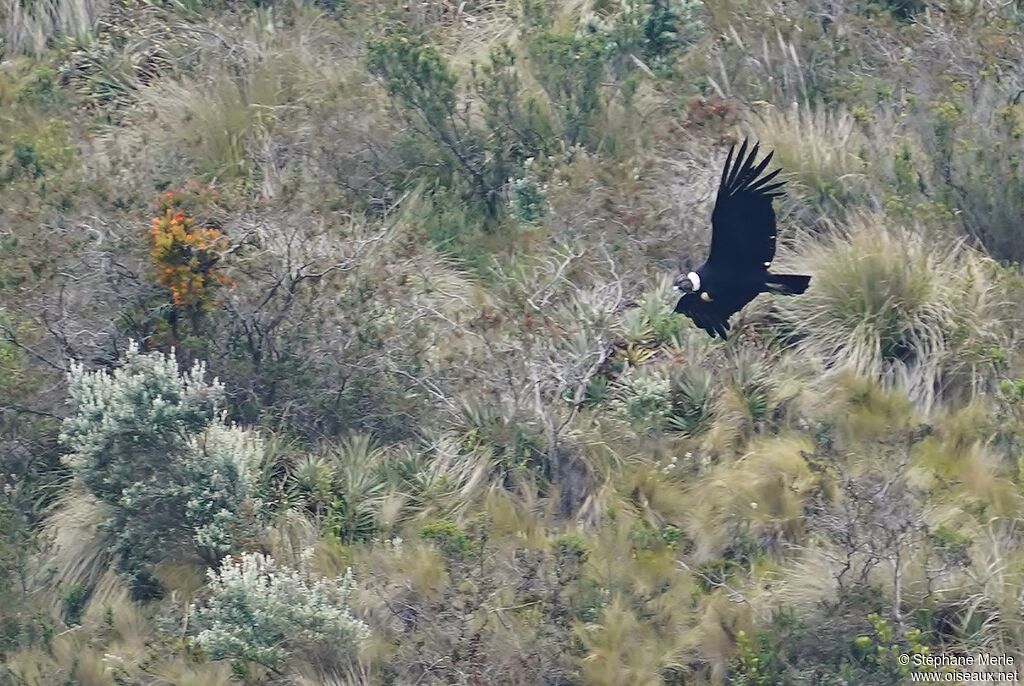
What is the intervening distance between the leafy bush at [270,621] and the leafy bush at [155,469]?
573mm

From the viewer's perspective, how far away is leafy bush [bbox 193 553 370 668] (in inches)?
261

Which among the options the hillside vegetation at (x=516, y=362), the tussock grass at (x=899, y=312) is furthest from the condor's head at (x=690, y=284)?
the tussock grass at (x=899, y=312)

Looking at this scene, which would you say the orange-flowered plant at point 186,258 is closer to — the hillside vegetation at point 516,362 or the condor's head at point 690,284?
the hillside vegetation at point 516,362

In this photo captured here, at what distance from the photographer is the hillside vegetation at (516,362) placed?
674cm

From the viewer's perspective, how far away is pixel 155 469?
24.3ft

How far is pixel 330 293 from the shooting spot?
8141 mm

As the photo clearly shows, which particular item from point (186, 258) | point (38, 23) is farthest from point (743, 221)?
point (38, 23)

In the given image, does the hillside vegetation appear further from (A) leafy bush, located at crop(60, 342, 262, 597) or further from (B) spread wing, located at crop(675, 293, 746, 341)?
(B) spread wing, located at crop(675, 293, 746, 341)

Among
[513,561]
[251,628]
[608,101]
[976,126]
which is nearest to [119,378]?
[251,628]

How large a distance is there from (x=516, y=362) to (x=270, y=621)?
196cm

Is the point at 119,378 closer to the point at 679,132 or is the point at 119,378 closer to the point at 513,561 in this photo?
the point at 513,561

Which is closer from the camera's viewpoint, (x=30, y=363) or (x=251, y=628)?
(x=251, y=628)

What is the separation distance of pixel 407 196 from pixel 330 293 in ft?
4.25

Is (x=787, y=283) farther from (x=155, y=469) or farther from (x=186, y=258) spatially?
(x=155, y=469)
